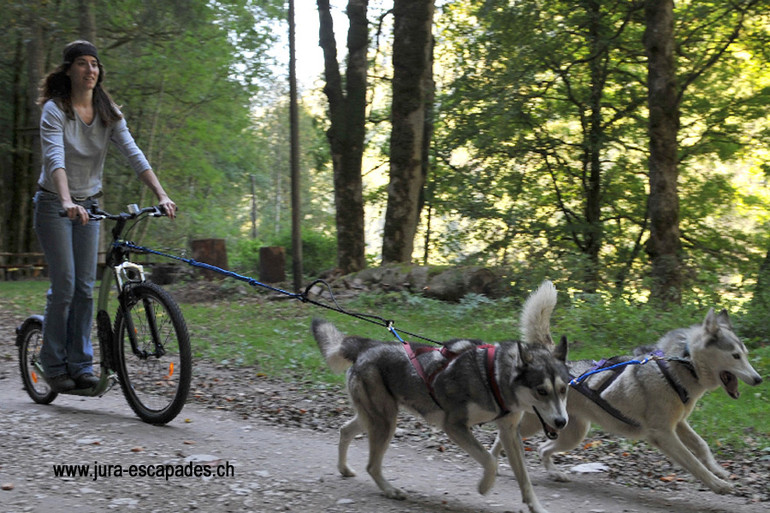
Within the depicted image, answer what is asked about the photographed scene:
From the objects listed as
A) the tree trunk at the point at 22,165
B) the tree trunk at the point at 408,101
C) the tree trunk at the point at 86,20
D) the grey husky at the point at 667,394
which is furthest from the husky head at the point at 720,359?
the tree trunk at the point at 22,165

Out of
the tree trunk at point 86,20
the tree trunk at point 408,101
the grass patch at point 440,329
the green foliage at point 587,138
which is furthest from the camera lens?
the tree trunk at point 86,20

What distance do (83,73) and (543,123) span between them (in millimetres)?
14985

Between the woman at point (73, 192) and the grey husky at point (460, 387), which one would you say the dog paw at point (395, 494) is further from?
the woman at point (73, 192)

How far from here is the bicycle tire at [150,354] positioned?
214 inches

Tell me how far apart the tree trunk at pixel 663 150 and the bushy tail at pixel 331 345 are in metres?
9.72

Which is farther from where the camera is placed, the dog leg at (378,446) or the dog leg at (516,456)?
the dog leg at (378,446)

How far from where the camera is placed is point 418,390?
4594 mm

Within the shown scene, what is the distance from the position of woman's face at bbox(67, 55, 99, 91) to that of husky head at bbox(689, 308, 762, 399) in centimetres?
493

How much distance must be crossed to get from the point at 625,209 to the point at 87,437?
17.1m

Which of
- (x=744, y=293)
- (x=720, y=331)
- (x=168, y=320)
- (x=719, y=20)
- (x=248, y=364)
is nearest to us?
(x=720, y=331)

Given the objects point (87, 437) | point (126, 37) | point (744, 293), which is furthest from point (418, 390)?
point (126, 37)

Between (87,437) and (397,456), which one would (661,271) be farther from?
(87,437)

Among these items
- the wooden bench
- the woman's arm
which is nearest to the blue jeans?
the woman's arm

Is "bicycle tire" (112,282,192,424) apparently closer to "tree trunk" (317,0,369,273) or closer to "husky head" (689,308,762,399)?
"husky head" (689,308,762,399)
